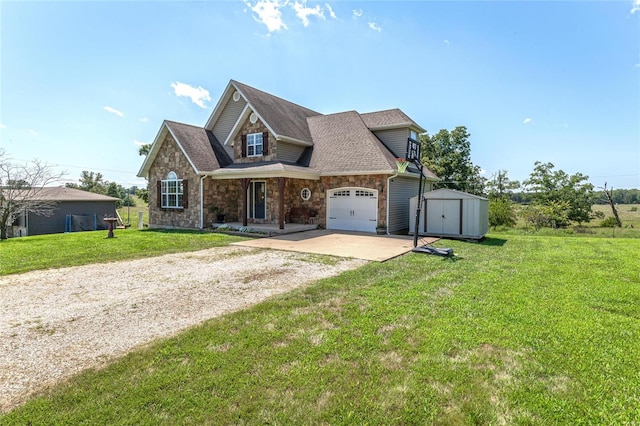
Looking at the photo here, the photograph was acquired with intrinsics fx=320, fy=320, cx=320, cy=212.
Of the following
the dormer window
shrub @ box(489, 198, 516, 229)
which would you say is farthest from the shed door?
shrub @ box(489, 198, 516, 229)

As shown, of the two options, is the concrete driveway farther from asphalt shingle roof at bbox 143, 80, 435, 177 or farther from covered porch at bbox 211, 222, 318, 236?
asphalt shingle roof at bbox 143, 80, 435, 177

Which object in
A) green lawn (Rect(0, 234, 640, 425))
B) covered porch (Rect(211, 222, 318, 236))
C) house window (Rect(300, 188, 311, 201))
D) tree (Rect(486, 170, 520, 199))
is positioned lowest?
green lawn (Rect(0, 234, 640, 425))

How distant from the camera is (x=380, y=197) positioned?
14508 mm

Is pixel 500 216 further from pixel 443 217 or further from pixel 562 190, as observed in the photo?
pixel 443 217

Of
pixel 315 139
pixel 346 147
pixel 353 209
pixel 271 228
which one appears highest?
pixel 315 139

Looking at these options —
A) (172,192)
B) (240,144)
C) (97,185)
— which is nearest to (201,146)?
(240,144)

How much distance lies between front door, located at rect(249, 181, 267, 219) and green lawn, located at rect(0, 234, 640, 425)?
11.6 metres

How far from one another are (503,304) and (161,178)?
58.8 ft

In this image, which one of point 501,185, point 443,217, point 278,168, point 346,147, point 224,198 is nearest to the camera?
point 443,217

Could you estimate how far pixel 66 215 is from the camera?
2233 centimetres

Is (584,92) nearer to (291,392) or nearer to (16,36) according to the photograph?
(291,392)

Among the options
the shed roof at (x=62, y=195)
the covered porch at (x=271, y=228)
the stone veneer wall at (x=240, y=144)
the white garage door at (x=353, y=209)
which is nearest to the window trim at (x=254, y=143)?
the stone veneer wall at (x=240, y=144)

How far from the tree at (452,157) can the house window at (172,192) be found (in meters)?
22.0

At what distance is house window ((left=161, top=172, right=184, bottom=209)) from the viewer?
17.4 m
